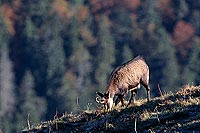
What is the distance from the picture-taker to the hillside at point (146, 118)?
50.2ft

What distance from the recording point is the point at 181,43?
13912 centimetres

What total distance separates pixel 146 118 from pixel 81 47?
12087 centimetres

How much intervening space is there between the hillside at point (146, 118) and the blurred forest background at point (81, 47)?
88.0m

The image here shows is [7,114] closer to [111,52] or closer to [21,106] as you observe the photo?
[21,106]

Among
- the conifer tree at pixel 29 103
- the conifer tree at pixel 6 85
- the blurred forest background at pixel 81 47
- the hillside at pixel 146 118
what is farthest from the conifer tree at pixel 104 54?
Answer: the hillside at pixel 146 118

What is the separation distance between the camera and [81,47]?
136625mm

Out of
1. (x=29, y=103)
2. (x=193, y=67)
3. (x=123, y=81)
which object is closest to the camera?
(x=123, y=81)

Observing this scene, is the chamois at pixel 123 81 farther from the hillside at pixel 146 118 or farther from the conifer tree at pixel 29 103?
the conifer tree at pixel 29 103

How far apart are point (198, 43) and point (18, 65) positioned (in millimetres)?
29328

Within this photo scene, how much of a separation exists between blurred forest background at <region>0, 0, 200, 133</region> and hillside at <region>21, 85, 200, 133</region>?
88.0 metres

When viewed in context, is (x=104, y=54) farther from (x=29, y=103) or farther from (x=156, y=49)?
(x=29, y=103)

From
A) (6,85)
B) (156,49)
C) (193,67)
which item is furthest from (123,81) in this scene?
(156,49)

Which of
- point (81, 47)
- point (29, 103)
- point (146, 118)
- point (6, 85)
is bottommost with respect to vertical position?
point (146, 118)

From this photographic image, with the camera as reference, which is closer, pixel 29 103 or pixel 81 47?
pixel 29 103
